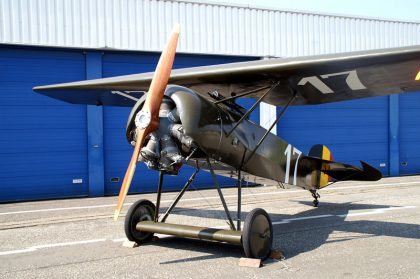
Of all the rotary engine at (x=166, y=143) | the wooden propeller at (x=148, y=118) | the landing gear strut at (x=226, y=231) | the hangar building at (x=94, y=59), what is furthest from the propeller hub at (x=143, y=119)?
the hangar building at (x=94, y=59)

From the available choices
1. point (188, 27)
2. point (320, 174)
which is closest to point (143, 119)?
point (320, 174)

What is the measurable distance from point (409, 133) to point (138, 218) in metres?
16.2

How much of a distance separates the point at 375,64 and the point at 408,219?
4.07 meters

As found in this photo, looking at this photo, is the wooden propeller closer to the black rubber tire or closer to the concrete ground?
the concrete ground

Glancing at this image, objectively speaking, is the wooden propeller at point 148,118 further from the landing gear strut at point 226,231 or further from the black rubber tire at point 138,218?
the black rubber tire at point 138,218

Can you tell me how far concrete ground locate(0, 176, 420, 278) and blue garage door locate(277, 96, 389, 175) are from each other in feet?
18.7

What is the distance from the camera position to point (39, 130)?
13289 millimetres

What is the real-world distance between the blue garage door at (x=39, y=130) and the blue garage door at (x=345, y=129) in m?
7.51

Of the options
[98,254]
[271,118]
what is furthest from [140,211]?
[271,118]

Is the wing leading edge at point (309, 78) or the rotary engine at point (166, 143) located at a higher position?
the wing leading edge at point (309, 78)

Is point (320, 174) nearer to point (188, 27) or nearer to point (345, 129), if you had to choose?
point (188, 27)

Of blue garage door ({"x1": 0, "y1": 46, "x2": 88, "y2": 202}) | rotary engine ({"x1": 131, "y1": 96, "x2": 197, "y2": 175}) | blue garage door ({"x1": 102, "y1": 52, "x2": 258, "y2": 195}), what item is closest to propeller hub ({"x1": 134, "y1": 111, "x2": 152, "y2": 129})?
rotary engine ({"x1": 131, "y1": 96, "x2": 197, "y2": 175})

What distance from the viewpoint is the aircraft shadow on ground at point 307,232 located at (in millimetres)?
6230

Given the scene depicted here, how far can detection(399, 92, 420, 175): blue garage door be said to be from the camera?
19031 millimetres
